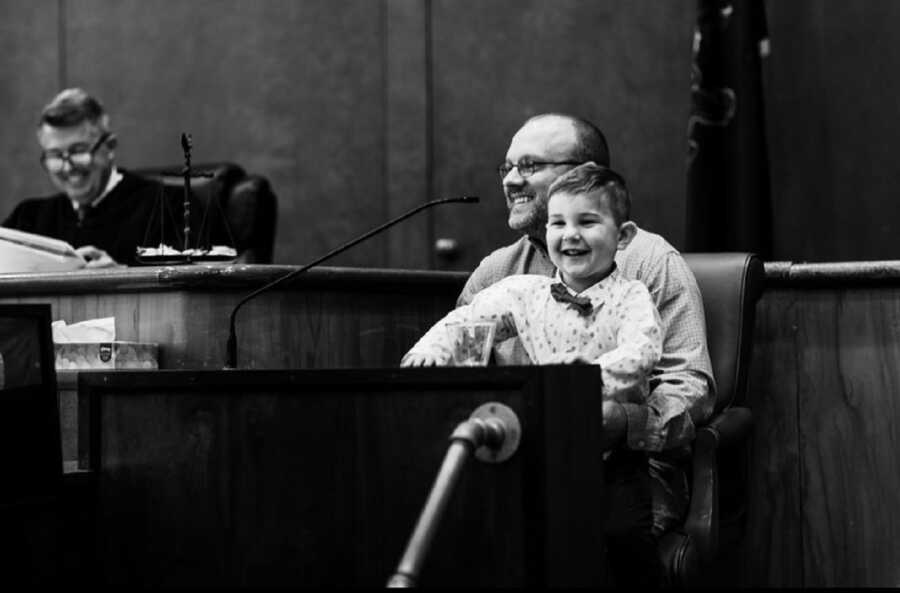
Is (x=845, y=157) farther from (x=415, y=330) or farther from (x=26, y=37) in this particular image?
(x=26, y=37)

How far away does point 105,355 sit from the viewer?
2.71m

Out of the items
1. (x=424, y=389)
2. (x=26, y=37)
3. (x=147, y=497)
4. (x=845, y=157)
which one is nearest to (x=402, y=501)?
(x=424, y=389)

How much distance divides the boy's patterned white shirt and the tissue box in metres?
0.67

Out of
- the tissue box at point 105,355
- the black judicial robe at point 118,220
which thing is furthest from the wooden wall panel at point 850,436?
the black judicial robe at point 118,220

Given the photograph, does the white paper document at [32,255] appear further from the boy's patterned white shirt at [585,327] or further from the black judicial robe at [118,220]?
the boy's patterned white shirt at [585,327]

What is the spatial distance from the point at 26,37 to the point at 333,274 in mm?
3028

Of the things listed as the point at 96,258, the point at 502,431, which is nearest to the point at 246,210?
the point at 96,258

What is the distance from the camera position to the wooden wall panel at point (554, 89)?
442cm

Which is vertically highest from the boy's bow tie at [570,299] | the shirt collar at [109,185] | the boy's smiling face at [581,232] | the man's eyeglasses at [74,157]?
the man's eyeglasses at [74,157]

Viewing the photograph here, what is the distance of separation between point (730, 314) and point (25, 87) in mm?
3579

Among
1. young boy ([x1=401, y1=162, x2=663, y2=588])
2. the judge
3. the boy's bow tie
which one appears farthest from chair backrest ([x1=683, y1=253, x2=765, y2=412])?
the judge

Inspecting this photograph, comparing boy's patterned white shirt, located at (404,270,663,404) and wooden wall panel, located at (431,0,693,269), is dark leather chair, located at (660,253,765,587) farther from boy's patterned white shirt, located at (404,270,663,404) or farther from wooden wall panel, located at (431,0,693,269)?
wooden wall panel, located at (431,0,693,269)

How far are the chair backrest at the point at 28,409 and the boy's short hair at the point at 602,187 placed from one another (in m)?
0.88

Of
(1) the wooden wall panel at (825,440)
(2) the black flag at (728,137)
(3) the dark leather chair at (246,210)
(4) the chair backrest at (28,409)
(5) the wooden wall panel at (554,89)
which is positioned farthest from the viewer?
(5) the wooden wall panel at (554,89)
